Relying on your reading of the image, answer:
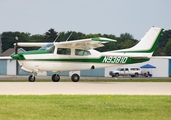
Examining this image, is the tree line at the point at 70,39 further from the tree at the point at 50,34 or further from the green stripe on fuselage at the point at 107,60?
the green stripe on fuselage at the point at 107,60

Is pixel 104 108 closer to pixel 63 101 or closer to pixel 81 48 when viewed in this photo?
pixel 63 101

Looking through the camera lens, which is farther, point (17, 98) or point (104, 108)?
point (17, 98)

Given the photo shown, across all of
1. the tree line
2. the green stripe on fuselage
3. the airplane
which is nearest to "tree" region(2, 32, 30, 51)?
the tree line

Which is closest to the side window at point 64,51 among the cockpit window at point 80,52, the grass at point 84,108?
the cockpit window at point 80,52

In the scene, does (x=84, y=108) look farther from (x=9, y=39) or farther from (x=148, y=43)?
(x=9, y=39)

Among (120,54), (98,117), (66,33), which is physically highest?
(66,33)

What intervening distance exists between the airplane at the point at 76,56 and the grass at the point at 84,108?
43.7 feet

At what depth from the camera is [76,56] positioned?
29812 millimetres

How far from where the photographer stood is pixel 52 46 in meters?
29.2

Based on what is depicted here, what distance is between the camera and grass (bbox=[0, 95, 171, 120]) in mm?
11617

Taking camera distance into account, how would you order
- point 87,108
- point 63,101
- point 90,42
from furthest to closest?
point 90,42 < point 63,101 < point 87,108

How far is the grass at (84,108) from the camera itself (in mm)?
11617

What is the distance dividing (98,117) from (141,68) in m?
53.0


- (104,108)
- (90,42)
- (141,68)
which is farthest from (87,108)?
(141,68)
